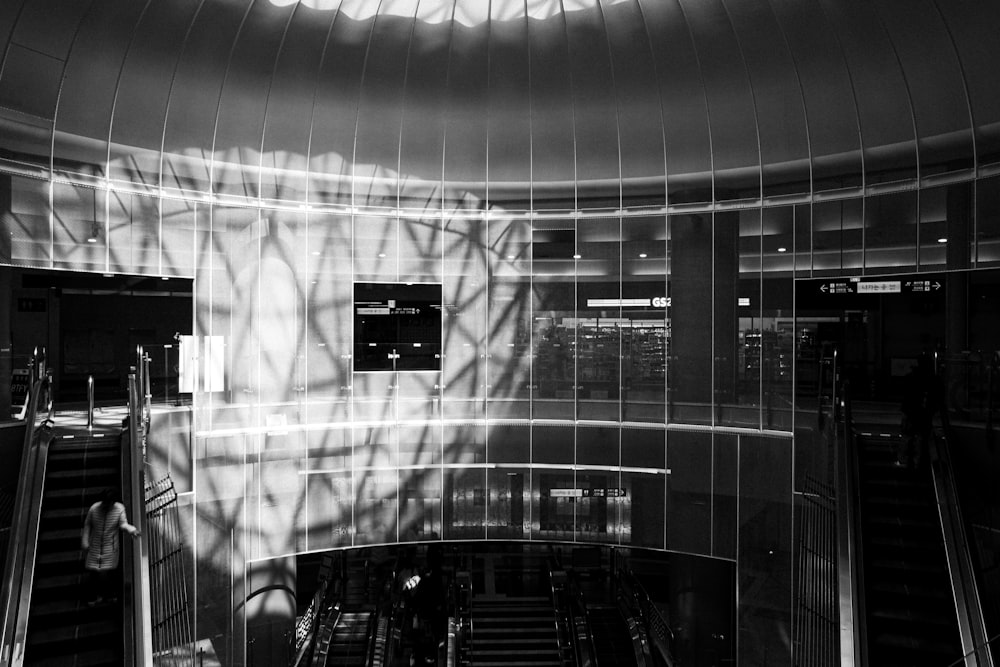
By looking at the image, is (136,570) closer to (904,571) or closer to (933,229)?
(904,571)

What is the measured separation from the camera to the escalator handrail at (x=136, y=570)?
8898 millimetres

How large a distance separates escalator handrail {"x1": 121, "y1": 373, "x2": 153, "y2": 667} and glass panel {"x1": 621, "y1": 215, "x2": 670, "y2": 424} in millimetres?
10678

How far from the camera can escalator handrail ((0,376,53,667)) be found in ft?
27.8

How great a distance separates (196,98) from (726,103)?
11.4 meters

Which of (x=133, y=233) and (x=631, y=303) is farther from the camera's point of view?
(x=631, y=303)

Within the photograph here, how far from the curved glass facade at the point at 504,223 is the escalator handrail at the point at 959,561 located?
5.10 metres

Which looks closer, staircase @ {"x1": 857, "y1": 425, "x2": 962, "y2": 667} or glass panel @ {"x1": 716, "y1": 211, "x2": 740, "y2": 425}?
staircase @ {"x1": 857, "y1": 425, "x2": 962, "y2": 667}

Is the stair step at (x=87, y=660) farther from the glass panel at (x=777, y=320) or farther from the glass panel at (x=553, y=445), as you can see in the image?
the glass panel at (x=777, y=320)

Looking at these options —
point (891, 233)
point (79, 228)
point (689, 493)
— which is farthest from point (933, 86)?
point (79, 228)

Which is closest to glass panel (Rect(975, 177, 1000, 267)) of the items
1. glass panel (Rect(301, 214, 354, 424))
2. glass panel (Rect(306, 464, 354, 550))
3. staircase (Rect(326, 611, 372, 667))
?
glass panel (Rect(301, 214, 354, 424))

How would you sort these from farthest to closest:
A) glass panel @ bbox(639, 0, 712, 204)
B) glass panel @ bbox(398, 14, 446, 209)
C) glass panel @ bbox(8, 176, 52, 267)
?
glass panel @ bbox(398, 14, 446, 209) < glass panel @ bbox(639, 0, 712, 204) < glass panel @ bbox(8, 176, 52, 267)

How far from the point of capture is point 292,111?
1792cm

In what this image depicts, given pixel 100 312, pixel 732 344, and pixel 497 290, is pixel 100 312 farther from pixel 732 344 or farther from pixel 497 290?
pixel 732 344

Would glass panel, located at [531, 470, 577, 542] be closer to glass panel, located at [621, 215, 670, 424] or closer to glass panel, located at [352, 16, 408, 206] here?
glass panel, located at [621, 215, 670, 424]
